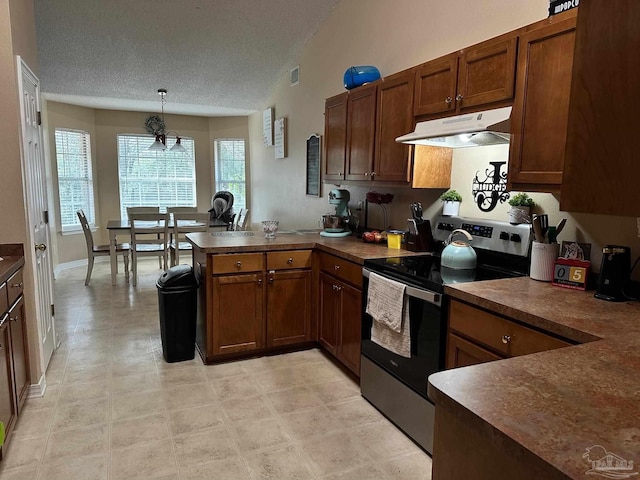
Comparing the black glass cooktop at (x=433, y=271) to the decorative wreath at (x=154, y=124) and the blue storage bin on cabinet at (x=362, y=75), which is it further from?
the decorative wreath at (x=154, y=124)

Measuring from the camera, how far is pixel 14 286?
2.27 m

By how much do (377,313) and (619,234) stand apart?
122 cm

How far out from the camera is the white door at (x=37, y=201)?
2.55 m

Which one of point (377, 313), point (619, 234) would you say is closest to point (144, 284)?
point (377, 313)

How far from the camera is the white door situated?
255 centimetres

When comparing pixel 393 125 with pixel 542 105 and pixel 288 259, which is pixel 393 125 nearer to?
pixel 542 105

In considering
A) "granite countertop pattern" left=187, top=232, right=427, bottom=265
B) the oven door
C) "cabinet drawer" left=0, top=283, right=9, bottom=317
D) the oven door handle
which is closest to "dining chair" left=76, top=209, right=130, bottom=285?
"granite countertop pattern" left=187, top=232, right=427, bottom=265

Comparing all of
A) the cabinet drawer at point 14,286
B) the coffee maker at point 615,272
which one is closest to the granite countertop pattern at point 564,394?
the coffee maker at point 615,272

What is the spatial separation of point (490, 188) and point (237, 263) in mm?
1740

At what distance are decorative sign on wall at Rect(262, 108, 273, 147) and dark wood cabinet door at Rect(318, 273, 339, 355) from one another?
327 cm

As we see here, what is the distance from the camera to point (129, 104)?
6523 millimetres

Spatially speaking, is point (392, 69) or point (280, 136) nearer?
point (392, 69)

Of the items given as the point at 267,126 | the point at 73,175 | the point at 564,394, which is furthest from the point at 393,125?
the point at 73,175

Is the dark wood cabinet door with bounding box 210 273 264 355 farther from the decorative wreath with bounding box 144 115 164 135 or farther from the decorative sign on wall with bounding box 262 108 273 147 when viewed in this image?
the decorative wreath with bounding box 144 115 164 135
